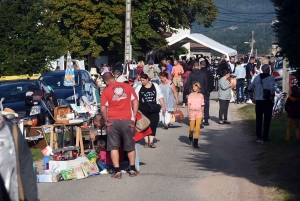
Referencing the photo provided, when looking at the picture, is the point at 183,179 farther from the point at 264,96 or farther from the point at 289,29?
the point at 264,96

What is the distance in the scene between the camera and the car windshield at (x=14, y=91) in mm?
17677

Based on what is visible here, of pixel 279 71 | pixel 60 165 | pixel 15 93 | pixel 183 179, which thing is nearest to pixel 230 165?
pixel 183 179

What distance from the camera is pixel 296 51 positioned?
33.5 feet

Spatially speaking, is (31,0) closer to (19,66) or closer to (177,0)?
(19,66)

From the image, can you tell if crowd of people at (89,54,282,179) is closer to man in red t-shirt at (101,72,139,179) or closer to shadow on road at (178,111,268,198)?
man in red t-shirt at (101,72,139,179)

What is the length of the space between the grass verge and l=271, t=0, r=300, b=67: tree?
1.94m

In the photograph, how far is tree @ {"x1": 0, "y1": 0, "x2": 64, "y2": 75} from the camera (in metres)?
21.9

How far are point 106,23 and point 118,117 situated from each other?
29.2 metres

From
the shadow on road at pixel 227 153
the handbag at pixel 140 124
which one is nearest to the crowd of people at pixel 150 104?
the handbag at pixel 140 124

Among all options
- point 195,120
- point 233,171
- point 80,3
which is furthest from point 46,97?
point 80,3

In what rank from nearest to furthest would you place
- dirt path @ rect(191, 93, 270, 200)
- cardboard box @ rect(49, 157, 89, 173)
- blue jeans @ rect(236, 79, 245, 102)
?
dirt path @ rect(191, 93, 270, 200)
cardboard box @ rect(49, 157, 89, 173)
blue jeans @ rect(236, 79, 245, 102)

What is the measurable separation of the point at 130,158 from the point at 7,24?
1234 centimetres

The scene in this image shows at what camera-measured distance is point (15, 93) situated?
18.0m

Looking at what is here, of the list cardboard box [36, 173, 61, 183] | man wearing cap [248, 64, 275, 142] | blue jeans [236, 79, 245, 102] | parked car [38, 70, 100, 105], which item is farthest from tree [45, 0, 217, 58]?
cardboard box [36, 173, 61, 183]
